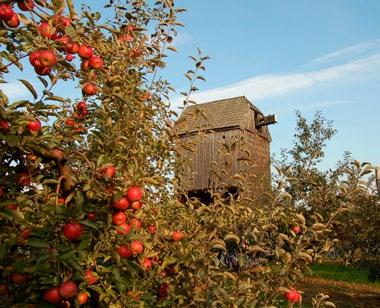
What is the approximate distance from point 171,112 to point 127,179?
85.1 inches

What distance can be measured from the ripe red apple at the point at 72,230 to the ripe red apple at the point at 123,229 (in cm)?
23

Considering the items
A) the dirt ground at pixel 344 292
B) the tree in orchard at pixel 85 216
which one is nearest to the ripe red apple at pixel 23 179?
the tree in orchard at pixel 85 216

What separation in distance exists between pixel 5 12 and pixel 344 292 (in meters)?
14.6

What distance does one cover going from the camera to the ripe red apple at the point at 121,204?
8.16ft

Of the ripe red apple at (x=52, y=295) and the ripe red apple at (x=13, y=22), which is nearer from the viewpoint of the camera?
the ripe red apple at (x=52, y=295)

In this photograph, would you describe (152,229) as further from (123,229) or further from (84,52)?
(84,52)

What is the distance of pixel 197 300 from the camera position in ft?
9.56

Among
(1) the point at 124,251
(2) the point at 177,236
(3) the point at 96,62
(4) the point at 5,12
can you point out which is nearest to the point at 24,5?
(4) the point at 5,12

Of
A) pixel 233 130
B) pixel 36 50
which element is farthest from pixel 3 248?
pixel 233 130

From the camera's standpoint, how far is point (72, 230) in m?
2.37

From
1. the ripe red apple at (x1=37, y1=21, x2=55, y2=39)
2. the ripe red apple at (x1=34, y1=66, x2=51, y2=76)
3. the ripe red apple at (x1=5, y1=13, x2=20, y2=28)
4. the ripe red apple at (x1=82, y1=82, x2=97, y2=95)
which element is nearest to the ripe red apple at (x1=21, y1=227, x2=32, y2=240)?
the ripe red apple at (x1=34, y1=66, x2=51, y2=76)

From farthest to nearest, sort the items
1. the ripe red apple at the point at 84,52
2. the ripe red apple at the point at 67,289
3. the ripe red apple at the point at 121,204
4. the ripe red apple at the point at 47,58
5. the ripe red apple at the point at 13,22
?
the ripe red apple at the point at 84,52, the ripe red apple at the point at 13,22, the ripe red apple at the point at 47,58, the ripe red apple at the point at 121,204, the ripe red apple at the point at 67,289

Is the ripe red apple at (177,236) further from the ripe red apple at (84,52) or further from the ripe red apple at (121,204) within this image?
the ripe red apple at (84,52)

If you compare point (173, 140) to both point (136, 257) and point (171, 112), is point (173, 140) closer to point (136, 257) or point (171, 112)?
point (171, 112)
